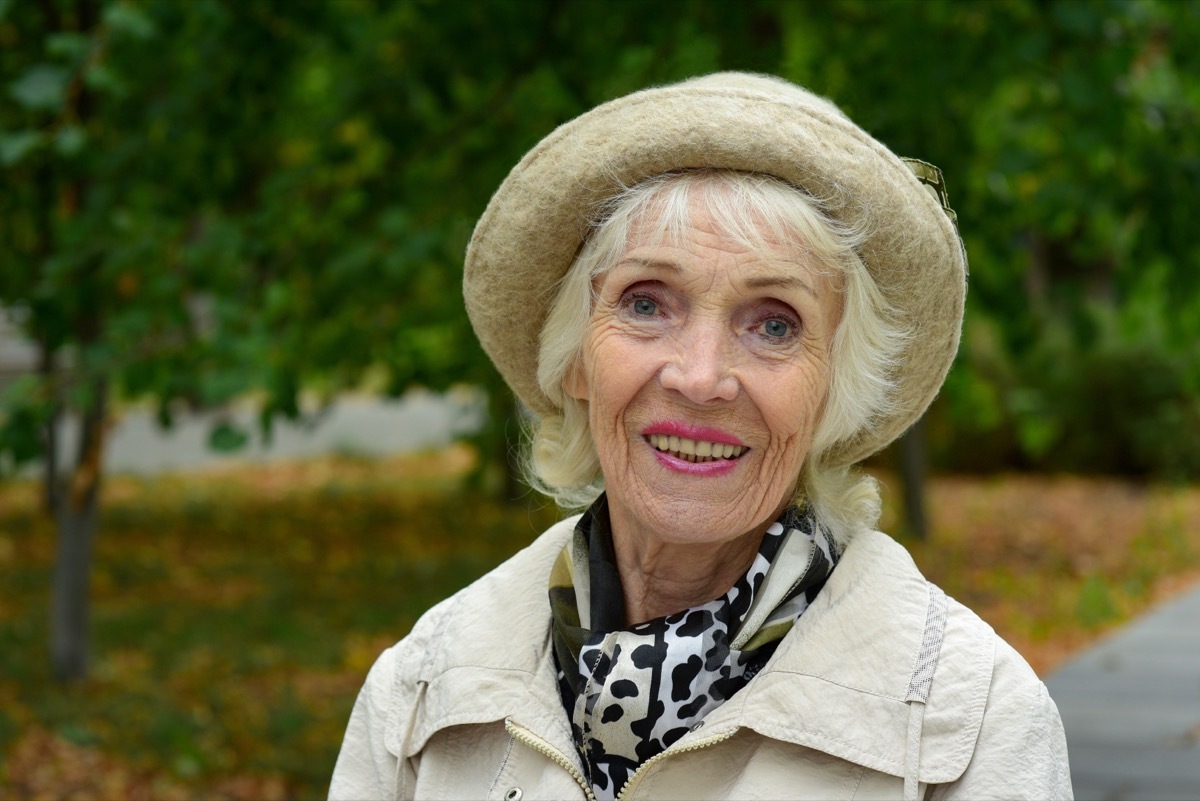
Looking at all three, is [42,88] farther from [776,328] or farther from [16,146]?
[776,328]

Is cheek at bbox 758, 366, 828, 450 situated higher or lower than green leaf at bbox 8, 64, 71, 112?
lower

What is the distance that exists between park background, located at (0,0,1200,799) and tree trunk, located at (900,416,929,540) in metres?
1.61

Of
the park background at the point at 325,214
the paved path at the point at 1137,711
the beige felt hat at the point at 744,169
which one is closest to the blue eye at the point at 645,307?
the beige felt hat at the point at 744,169

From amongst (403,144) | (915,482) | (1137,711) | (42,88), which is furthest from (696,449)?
(915,482)

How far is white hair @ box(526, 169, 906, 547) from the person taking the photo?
175 centimetres

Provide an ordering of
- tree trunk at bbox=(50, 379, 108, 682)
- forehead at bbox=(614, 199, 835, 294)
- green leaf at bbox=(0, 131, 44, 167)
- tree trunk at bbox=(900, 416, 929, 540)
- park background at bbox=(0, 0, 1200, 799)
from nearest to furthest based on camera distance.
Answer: forehead at bbox=(614, 199, 835, 294)
green leaf at bbox=(0, 131, 44, 167)
park background at bbox=(0, 0, 1200, 799)
tree trunk at bbox=(50, 379, 108, 682)
tree trunk at bbox=(900, 416, 929, 540)

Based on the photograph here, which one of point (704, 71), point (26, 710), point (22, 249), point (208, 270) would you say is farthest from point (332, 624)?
point (704, 71)

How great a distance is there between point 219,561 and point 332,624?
2.08 m

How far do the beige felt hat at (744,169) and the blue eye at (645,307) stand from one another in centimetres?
13

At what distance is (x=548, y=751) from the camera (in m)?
1.82

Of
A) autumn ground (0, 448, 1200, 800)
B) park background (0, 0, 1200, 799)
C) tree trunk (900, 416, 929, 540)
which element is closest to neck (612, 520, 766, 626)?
park background (0, 0, 1200, 799)

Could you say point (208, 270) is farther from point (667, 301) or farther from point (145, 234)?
point (667, 301)

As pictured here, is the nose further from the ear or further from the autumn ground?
the autumn ground

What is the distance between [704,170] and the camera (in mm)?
1786
